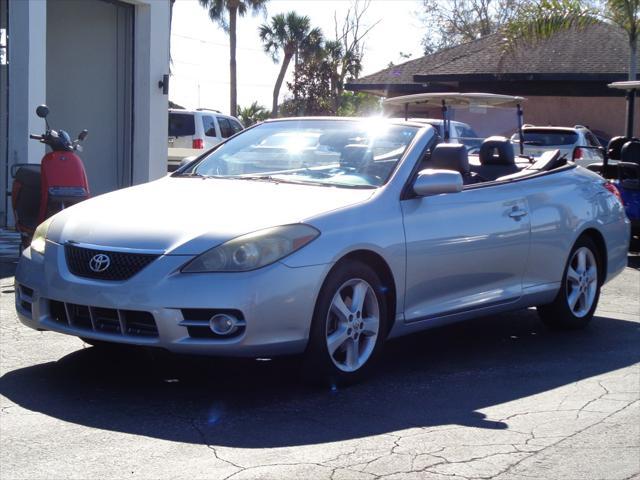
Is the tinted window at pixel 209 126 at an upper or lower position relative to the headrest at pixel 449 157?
upper

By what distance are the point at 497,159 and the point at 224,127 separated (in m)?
17.6

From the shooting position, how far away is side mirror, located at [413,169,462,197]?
6.26m

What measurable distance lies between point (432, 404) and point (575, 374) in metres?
1.39

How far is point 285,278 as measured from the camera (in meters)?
5.32

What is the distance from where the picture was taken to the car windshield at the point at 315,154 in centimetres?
645

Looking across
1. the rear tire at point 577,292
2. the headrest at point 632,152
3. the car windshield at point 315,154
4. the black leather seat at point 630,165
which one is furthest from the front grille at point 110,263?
the headrest at point 632,152

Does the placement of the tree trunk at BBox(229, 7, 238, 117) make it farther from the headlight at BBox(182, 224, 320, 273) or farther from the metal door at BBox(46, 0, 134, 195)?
the headlight at BBox(182, 224, 320, 273)

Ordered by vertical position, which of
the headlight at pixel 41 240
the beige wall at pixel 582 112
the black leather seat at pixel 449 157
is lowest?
the headlight at pixel 41 240

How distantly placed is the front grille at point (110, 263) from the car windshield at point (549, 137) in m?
17.7

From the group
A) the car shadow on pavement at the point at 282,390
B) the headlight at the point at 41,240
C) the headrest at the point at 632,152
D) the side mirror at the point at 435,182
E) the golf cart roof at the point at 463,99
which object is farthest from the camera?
the headrest at the point at 632,152

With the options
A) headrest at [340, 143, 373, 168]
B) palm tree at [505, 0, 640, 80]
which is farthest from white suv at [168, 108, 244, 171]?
headrest at [340, 143, 373, 168]

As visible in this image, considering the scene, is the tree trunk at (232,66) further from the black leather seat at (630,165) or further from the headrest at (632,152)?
the headrest at (632,152)

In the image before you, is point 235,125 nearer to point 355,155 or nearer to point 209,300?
point 355,155

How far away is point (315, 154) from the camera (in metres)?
6.70
